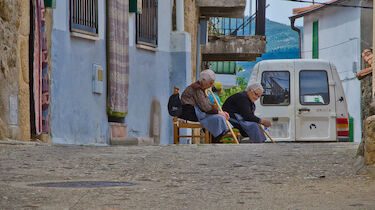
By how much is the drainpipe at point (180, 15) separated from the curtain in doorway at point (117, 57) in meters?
3.26

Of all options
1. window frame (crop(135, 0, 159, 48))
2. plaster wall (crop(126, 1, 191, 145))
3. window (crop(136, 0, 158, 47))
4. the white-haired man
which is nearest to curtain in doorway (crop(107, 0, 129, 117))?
plaster wall (crop(126, 1, 191, 145))

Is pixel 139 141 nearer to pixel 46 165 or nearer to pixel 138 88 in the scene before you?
pixel 138 88

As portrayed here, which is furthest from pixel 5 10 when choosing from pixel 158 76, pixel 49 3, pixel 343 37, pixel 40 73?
pixel 343 37

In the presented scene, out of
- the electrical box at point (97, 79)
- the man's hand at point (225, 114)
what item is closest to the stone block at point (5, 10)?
the man's hand at point (225, 114)

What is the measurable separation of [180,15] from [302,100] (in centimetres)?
584

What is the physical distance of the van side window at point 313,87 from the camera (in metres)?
13.3

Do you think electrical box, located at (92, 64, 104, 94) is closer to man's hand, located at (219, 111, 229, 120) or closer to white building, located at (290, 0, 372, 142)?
man's hand, located at (219, 111, 229, 120)

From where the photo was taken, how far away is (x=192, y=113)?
11562mm

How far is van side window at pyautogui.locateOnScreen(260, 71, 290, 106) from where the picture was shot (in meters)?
13.6

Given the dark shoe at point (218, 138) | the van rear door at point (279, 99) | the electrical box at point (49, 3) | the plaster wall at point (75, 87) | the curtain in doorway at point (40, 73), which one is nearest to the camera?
the curtain in doorway at point (40, 73)

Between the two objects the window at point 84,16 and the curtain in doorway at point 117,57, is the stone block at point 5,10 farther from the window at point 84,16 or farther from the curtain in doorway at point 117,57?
the curtain in doorway at point 117,57

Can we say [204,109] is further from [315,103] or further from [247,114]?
[315,103]

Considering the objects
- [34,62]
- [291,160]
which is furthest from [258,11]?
[291,160]

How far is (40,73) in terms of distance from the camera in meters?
11.2
